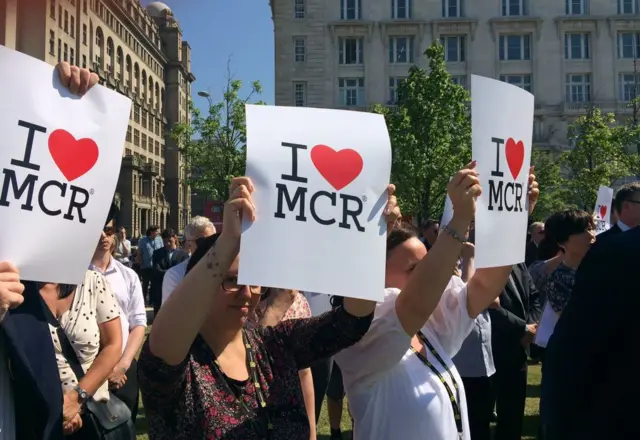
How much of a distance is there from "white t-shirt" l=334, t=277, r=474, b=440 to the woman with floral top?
0.34 metres

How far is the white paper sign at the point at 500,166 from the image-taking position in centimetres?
269

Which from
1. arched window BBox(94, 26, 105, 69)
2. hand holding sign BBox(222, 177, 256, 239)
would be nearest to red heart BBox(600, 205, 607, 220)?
hand holding sign BBox(222, 177, 256, 239)

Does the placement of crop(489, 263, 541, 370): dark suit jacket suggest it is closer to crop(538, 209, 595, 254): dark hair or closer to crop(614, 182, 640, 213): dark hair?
crop(538, 209, 595, 254): dark hair

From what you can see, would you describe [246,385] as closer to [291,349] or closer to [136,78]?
[291,349]

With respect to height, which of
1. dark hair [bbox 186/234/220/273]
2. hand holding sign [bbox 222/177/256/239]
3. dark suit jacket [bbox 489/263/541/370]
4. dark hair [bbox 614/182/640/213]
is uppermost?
dark hair [bbox 614/182/640/213]

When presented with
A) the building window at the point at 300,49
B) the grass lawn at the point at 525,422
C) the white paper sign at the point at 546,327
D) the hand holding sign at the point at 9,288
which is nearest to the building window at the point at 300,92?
the building window at the point at 300,49

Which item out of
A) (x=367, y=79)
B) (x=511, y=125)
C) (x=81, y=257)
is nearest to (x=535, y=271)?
(x=511, y=125)

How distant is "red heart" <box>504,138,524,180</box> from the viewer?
9.37 ft

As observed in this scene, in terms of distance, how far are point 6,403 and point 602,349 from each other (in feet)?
6.43

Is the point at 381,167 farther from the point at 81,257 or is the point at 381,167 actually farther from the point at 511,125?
the point at 81,257

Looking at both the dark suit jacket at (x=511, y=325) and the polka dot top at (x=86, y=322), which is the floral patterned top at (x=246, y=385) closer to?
the polka dot top at (x=86, y=322)

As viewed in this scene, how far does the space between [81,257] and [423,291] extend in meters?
1.34

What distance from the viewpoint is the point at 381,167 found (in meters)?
2.33

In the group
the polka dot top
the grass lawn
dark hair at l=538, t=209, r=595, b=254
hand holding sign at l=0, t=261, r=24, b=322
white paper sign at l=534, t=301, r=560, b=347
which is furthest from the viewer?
the grass lawn
